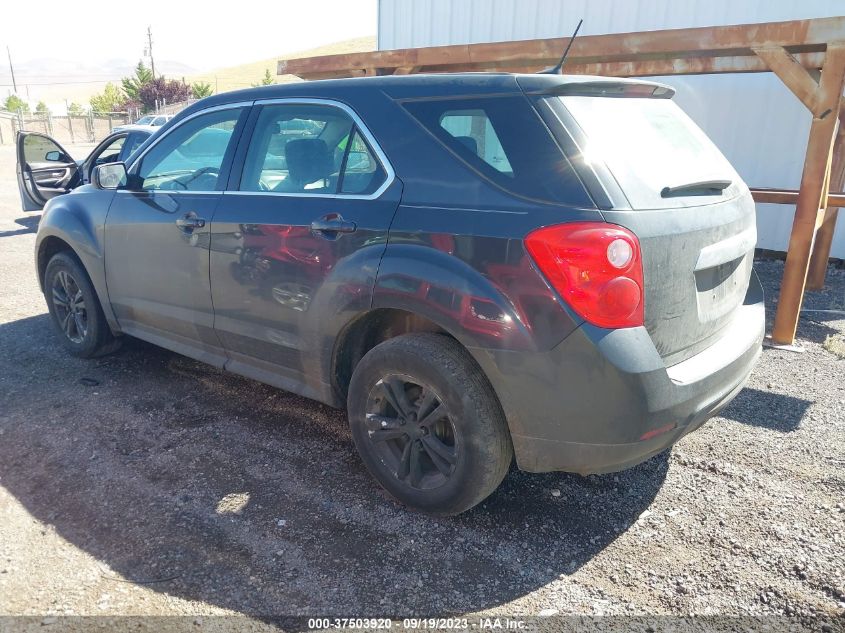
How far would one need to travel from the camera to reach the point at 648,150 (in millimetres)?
2699

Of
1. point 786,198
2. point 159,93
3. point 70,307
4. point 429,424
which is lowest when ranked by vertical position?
point 70,307

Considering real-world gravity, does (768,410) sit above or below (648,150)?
below

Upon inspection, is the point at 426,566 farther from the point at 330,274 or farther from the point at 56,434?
the point at 56,434

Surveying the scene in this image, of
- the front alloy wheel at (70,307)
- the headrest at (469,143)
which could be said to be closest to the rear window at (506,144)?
the headrest at (469,143)

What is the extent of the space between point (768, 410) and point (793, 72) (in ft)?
9.08

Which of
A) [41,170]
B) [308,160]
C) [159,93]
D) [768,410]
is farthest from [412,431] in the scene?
[159,93]

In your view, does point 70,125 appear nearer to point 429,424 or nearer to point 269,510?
point 269,510

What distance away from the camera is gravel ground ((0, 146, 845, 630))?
8.05ft

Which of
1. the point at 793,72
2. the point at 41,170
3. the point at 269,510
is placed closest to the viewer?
the point at 269,510

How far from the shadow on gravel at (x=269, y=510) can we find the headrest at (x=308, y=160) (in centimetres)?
145

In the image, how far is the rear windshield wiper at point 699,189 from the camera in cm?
257

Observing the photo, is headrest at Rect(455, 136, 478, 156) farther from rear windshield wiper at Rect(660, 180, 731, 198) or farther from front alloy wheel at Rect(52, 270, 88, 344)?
front alloy wheel at Rect(52, 270, 88, 344)

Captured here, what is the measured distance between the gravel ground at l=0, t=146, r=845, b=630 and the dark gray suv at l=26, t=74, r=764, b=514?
0.35 meters

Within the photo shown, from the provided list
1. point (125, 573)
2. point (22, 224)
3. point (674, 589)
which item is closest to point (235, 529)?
point (125, 573)
